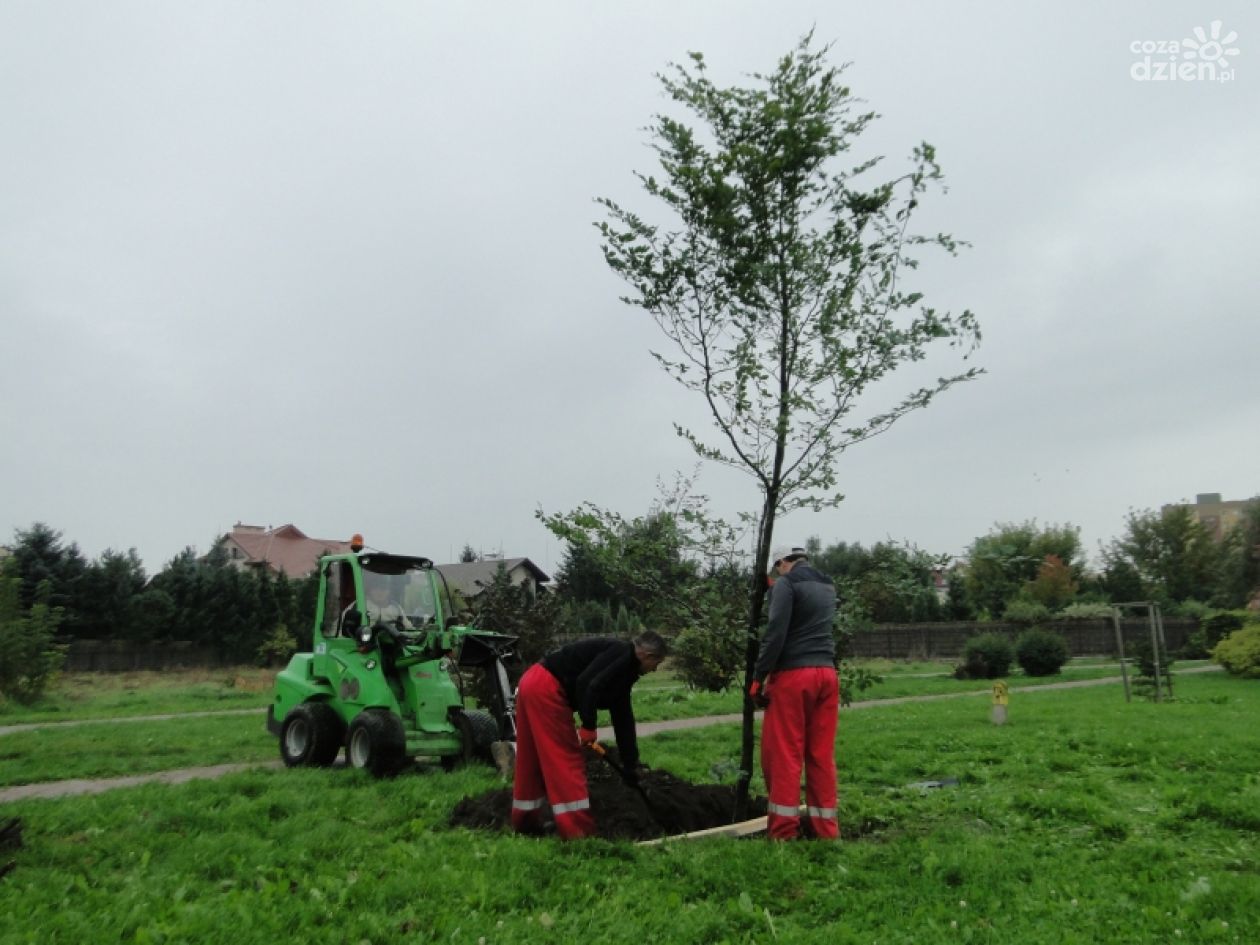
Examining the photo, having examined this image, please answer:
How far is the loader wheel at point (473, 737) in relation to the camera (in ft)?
31.9

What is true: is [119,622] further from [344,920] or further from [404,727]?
[344,920]

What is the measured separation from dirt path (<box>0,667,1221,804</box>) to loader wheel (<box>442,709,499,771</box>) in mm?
2187

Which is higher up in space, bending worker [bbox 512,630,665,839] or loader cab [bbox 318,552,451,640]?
loader cab [bbox 318,552,451,640]

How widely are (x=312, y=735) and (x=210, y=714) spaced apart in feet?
31.2

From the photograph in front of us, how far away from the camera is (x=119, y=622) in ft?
102

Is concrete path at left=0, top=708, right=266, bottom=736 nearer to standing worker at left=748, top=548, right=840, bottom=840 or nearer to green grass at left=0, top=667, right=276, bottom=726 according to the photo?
green grass at left=0, top=667, right=276, bottom=726

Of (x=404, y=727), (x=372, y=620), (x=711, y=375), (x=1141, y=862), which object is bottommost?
(x=1141, y=862)

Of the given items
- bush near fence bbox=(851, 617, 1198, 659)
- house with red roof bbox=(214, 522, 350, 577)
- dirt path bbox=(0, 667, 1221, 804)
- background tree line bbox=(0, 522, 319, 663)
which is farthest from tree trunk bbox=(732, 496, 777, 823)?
house with red roof bbox=(214, 522, 350, 577)

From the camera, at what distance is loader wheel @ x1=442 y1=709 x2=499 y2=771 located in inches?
383

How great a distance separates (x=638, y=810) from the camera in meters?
6.92

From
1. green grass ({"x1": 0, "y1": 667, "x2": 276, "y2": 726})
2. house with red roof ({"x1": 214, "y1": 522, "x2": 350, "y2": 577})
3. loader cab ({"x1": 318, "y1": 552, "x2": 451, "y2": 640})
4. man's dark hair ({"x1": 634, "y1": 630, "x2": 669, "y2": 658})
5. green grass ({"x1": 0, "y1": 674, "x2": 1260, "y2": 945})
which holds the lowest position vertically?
green grass ({"x1": 0, "y1": 674, "x2": 1260, "y2": 945})

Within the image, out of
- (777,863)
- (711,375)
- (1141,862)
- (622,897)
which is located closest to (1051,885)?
(1141,862)

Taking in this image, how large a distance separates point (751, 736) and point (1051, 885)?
2.49 meters

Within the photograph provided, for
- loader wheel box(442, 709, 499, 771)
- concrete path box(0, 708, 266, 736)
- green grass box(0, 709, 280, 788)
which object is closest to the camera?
loader wheel box(442, 709, 499, 771)
